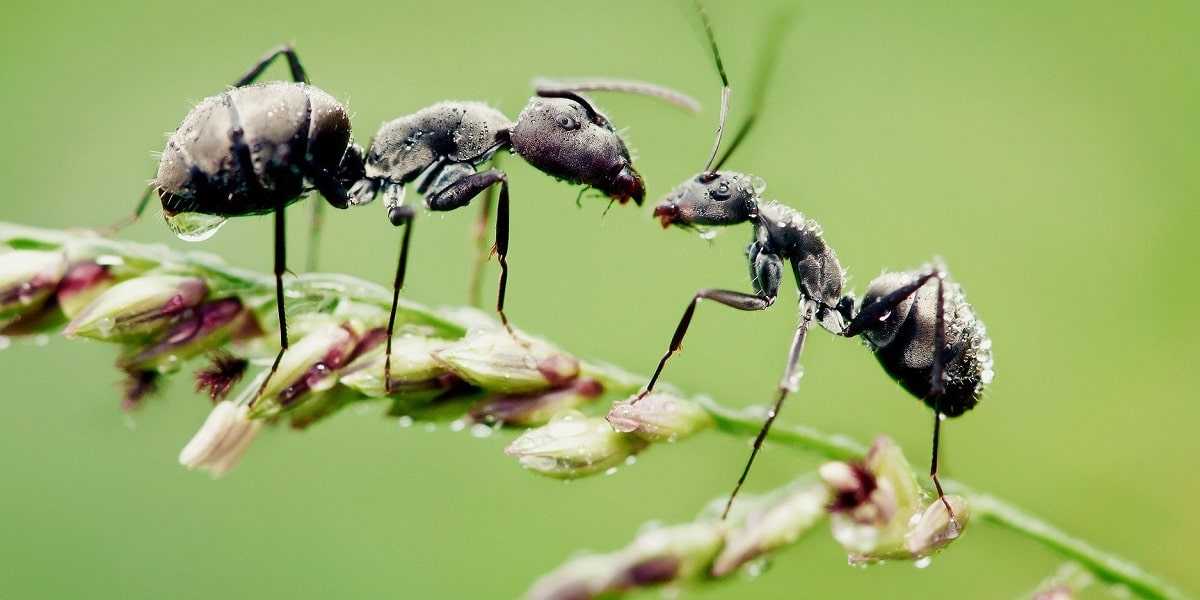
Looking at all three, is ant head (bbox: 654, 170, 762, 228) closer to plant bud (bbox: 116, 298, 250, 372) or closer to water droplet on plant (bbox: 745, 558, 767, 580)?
plant bud (bbox: 116, 298, 250, 372)

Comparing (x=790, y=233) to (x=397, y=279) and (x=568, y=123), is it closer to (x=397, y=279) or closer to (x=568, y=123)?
(x=568, y=123)

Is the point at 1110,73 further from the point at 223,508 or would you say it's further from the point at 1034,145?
the point at 223,508

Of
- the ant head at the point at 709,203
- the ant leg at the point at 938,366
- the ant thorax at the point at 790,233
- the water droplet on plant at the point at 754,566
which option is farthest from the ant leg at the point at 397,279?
the ant leg at the point at 938,366

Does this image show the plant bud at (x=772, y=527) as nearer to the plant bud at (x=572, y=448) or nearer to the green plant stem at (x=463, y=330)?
the green plant stem at (x=463, y=330)

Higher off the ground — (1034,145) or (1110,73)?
(1110,73)

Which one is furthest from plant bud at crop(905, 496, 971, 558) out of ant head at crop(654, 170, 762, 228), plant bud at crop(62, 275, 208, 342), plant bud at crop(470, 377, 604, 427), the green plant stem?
plant bud at crop(62, 275, 208, 342)

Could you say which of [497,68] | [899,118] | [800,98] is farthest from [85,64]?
[899,118]

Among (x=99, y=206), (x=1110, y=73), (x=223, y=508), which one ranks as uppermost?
(x=1110, y=73)
